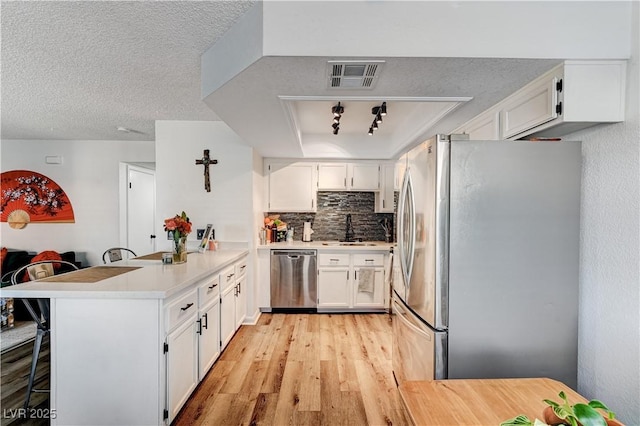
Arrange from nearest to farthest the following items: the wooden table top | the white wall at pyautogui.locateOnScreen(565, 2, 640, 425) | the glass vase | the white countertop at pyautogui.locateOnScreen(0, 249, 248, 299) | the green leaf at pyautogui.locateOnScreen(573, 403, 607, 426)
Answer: the green leaf at pyautogui.locateOnScreen(573, 403, 607, 426), the wooden table top, the white wall at pyautogui.locateOnScreen(565, 2, 640, 425), the white countertop at pyautogui.locateOnScreen(0, 249, 248, 299), the glass vase

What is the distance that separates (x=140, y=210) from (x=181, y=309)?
12.6 ft

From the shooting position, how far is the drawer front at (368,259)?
3994 millimetres

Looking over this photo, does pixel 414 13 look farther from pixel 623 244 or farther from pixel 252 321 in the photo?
pixel 252 321

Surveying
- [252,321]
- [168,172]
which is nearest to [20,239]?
[168,172]

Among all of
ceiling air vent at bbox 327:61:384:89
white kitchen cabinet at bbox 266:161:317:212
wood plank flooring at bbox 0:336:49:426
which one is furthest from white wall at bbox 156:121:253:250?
ceiling air vent at bbox 327:61:384:89

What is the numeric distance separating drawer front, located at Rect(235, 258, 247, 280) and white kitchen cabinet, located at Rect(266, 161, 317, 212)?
1.01 m

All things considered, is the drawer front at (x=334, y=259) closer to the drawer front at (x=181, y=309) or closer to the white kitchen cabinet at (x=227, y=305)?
the white kitchen cabinet at (x=227, y=305)

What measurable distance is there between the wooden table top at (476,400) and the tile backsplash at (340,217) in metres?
3.56

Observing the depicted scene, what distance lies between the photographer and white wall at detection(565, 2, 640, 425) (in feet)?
4.63

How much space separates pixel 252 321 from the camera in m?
3.65

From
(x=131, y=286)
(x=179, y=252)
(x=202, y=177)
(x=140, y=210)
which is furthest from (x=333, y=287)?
(x=140, y=210)

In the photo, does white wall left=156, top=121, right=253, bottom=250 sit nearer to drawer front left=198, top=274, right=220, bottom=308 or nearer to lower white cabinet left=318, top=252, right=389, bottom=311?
drawer front left=198, top=274, right=220, bottom=308

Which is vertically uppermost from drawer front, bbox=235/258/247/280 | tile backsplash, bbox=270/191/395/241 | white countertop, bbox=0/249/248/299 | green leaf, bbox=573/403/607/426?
tile backsplash, bbox=270/191/395/241

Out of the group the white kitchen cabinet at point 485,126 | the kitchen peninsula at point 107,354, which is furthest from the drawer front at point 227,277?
the white kitchen cabinet at point 485,126
